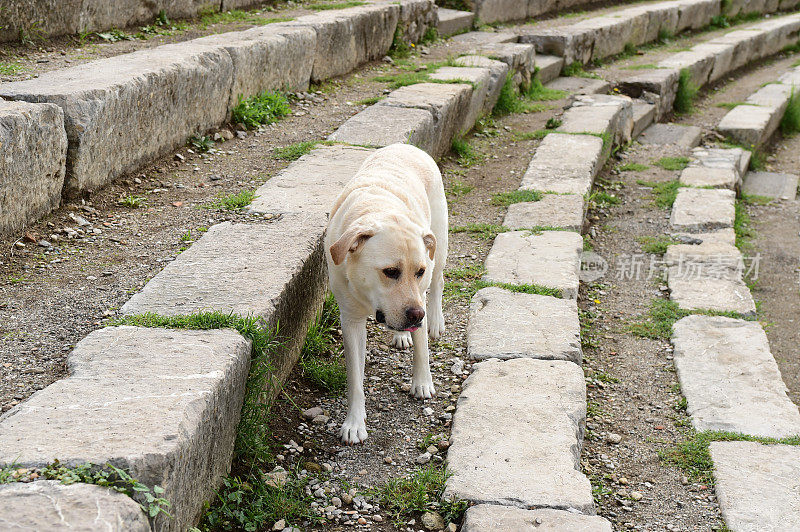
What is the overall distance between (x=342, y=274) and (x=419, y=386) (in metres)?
0.80

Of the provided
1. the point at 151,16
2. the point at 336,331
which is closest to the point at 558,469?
the point at 336,331

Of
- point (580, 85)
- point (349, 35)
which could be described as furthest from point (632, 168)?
point (349, 35)

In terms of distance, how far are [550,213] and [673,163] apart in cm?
301

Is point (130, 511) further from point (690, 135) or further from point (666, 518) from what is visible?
point (690, 135)

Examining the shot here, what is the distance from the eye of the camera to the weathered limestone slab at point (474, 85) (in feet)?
27.1

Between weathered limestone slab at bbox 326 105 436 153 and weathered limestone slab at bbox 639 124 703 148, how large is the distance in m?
3.88

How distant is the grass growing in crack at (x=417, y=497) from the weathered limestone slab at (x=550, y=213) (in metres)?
3.12

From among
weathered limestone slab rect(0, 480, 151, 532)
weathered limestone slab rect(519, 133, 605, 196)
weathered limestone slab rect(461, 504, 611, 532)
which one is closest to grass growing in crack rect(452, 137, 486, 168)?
weathered limestone slab rect(519, 133, 605, 196)

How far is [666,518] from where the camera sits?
3.51 meters

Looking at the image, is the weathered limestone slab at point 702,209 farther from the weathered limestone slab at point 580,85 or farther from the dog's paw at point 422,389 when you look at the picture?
the dog's paw at point 422,389

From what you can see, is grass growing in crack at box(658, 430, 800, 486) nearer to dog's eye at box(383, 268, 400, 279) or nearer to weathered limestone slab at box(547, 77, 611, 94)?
dog's eye at box(383, 268, 400, 279)

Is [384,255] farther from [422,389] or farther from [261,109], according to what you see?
[261,109]

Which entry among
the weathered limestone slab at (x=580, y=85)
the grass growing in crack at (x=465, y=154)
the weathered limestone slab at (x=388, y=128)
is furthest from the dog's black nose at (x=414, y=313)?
the weathered limestone slab at (x=580, y=85)

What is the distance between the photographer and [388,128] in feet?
21.1
